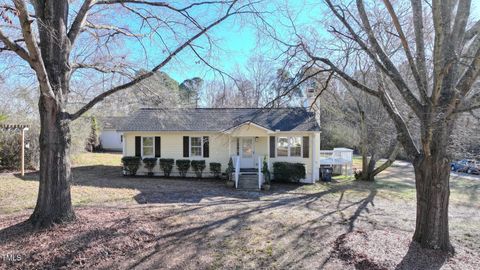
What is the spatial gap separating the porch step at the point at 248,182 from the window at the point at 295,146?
2959 mm

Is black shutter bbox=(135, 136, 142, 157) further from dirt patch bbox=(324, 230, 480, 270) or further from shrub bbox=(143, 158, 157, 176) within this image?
dirt patch bbox=(324, 230, 480, 270)

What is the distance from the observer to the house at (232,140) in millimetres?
16531

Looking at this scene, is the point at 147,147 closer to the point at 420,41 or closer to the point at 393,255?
the point at 393,255

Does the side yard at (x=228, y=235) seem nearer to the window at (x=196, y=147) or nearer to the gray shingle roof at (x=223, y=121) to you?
the window at (x=196, y=147)

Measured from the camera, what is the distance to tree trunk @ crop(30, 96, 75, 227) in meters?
6.05

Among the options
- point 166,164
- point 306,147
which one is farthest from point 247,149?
point 166,164

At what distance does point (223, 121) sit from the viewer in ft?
59.8

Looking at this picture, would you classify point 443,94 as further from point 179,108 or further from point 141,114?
point 141,114

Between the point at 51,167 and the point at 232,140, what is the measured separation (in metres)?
11.5

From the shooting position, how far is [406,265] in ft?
16.4

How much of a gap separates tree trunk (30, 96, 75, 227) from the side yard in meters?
0.35

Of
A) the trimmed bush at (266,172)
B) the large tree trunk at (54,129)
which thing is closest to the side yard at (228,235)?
the large tree trunk at (54,129)

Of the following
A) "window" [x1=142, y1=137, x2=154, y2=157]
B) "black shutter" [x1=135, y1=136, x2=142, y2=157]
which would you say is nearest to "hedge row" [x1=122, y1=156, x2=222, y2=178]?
"black shutter" [x1=135, y1=136, x2=142, y2=157]

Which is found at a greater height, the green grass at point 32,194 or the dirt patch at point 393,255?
the green grass at point 32,194
